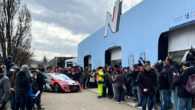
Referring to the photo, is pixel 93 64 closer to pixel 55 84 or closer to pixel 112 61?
pixel 112 61

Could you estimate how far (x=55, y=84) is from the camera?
1409cm

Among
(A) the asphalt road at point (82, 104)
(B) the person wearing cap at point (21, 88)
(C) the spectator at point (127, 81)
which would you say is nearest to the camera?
(B) the person wearing cap at point (21, 88)

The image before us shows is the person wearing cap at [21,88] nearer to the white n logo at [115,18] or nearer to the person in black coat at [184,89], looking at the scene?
the person in black coat at [184,89]

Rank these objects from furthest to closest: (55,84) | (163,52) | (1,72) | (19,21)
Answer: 1. (19,21)
2. (55,84)
3. (163,52)
4. (1,72)

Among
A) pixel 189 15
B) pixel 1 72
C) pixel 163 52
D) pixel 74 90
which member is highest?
pixel 189 15

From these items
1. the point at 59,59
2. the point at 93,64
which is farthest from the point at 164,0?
the point at 59,59

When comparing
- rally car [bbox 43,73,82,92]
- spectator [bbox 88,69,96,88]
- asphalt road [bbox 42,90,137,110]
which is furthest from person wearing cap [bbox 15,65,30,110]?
spectator [bbox 88,69,96,88]

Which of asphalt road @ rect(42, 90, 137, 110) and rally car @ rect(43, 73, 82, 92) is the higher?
rally car @ rect(43, 73, 82, 92)

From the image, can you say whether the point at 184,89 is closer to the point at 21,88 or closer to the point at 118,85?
the point at 21,88

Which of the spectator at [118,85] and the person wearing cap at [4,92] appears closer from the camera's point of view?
the person wearing cap at [4,92]

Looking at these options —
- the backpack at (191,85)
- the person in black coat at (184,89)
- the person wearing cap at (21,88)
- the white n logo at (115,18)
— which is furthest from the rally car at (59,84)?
the backpack at (191,85)

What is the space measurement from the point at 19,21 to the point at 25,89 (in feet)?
37.2

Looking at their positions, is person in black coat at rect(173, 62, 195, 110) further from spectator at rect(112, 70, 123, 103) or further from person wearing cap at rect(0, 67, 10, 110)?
spectator at rect(112, 70, 123, 103)

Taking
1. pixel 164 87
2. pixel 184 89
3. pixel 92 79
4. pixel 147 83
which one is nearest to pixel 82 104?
pixel 147 83
